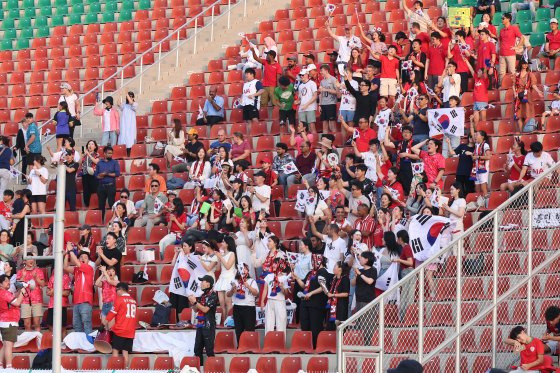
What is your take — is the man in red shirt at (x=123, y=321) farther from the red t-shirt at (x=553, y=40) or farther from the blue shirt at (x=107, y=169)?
the red t-shirt at (x=553, y=40)

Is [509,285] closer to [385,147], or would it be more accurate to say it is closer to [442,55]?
[385,147]

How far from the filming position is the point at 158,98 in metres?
30.1

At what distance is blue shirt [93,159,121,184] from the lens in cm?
2570

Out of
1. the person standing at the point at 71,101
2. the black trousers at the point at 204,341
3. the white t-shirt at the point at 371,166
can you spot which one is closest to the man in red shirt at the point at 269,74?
the person standing at the point at 71,101

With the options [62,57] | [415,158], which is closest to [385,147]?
[415,158]

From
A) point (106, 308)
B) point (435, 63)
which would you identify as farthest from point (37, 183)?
point (435, 63)

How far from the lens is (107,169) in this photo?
84.4 ft

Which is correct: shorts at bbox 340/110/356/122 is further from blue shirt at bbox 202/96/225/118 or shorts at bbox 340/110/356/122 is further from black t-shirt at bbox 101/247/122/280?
black t-shirt at bbox 101/247/122/280

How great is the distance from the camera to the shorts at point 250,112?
26.9 meters

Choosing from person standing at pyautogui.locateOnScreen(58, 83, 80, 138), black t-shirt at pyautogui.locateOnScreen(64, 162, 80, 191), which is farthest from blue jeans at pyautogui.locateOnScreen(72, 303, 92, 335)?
person standing at pyautogui.locateOnScreen(58, 83, 80, 138)

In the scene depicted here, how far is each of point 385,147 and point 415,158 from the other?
109 centimetres

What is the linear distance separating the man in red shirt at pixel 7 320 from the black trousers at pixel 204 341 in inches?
126

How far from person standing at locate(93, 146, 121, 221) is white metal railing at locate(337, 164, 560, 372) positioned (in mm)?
8792

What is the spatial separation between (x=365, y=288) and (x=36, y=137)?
10137mm
